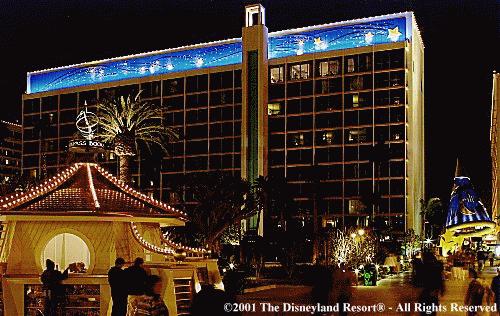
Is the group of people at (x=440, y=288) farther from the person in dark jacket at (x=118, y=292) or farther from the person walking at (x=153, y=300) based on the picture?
the person in dark jacket at (x=118, y=292)

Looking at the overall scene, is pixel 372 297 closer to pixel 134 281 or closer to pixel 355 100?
pixel 134 281

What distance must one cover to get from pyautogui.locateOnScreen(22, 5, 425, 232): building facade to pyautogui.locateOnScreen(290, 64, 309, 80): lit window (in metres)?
0.11

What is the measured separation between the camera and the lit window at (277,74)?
263 feet

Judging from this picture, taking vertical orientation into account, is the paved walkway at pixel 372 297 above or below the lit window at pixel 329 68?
below

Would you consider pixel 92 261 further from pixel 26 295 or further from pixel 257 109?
pixel 257 109

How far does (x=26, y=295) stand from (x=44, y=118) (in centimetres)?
7659

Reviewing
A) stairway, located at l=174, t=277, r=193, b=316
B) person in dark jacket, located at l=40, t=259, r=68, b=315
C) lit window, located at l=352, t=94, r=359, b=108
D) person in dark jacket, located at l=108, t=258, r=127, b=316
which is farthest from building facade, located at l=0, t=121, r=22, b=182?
person in dark jacket, located at l=108, t=258, r=127, b=316

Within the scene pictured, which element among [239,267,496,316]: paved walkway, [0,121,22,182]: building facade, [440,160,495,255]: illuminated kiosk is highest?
[0,121,22,182]: building facade

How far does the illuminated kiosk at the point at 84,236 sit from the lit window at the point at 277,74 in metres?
61.7

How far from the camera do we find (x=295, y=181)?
259ft

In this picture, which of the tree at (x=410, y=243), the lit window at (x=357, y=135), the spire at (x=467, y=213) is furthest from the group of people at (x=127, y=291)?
the lit window at (x=357, y=135)

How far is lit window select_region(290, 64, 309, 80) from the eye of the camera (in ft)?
260

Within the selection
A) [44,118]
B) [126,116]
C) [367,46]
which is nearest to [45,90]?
[44,118]

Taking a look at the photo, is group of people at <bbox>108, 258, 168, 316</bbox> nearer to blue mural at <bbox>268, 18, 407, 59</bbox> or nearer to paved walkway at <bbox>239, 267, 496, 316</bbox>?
paved walkway at <bbox>239, 267, 496, 316</bbox>
